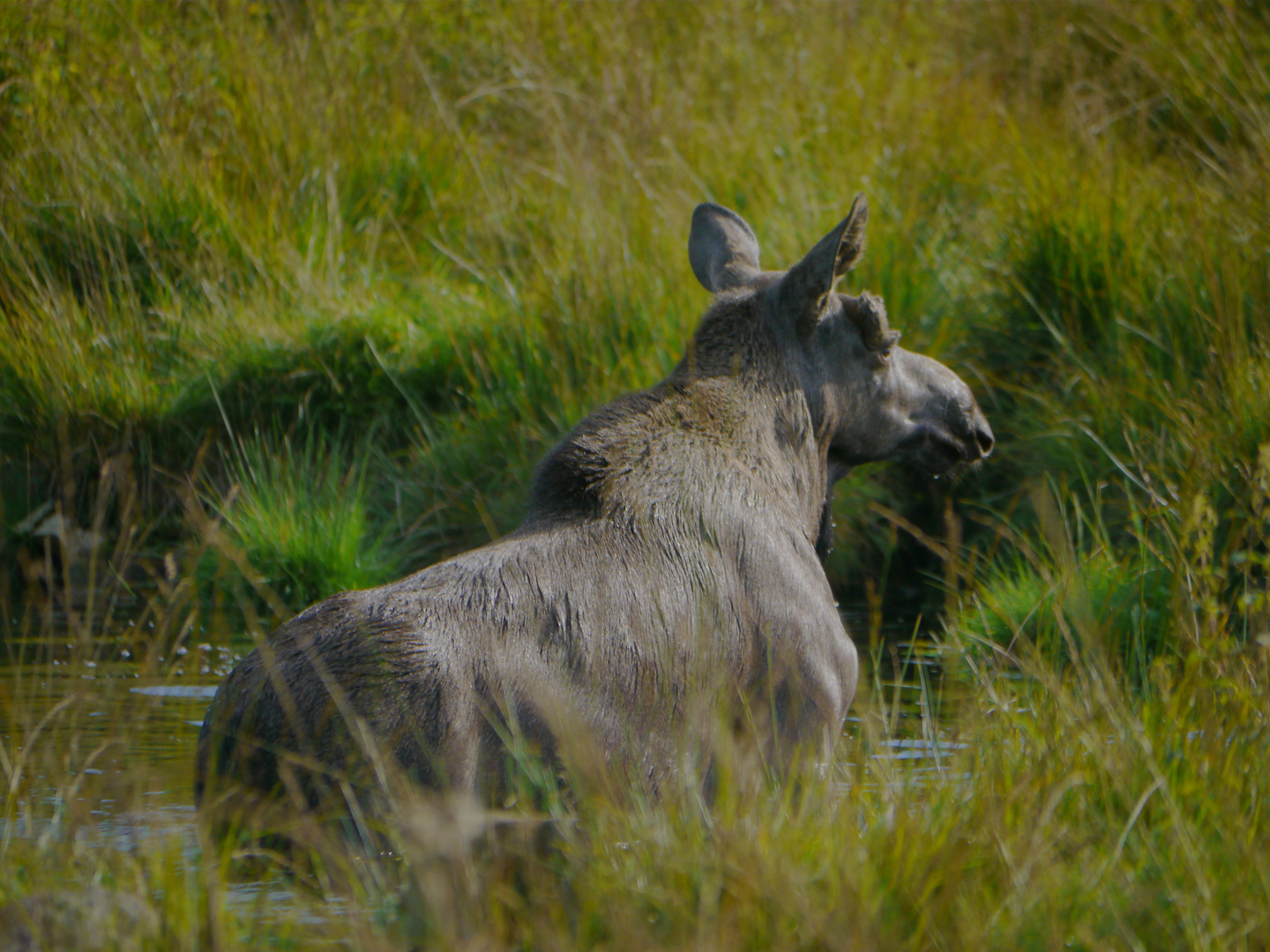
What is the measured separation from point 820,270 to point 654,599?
4.48 ft

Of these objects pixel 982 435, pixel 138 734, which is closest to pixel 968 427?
pixel 982 435

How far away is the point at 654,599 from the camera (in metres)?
4.31

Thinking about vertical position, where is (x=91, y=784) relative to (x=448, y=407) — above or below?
below

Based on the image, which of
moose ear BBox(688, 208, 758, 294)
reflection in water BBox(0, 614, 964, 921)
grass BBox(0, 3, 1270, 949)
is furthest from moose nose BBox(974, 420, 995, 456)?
moose ear BBox(688, 208, 758, 294)

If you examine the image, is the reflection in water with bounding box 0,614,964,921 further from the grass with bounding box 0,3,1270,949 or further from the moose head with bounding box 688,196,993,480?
the moose head with bounding box 688,196,993,480

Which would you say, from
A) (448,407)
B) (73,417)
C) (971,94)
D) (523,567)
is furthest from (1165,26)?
(523,567)

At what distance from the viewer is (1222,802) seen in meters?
3.35

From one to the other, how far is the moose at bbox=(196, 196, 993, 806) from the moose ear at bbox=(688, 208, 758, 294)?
0.03 meters

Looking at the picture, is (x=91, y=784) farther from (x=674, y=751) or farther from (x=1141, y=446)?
(x=1141, y=446)

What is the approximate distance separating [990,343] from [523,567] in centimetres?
502

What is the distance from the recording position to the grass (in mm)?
3176

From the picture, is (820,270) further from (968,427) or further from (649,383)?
(649,383)

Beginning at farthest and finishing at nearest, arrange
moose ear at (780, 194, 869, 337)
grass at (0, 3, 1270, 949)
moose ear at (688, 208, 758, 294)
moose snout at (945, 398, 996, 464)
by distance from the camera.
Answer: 1. moose ear at (688, 208, 758, 294)
2. moose snout at (945, 398, 996, 464)
3. moose ear at (780, 194, 869, 337)
4. grass at (0, 3, 1270, 949)

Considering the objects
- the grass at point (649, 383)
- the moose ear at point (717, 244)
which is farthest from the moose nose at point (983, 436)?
the moose ear at point (717, 244)
